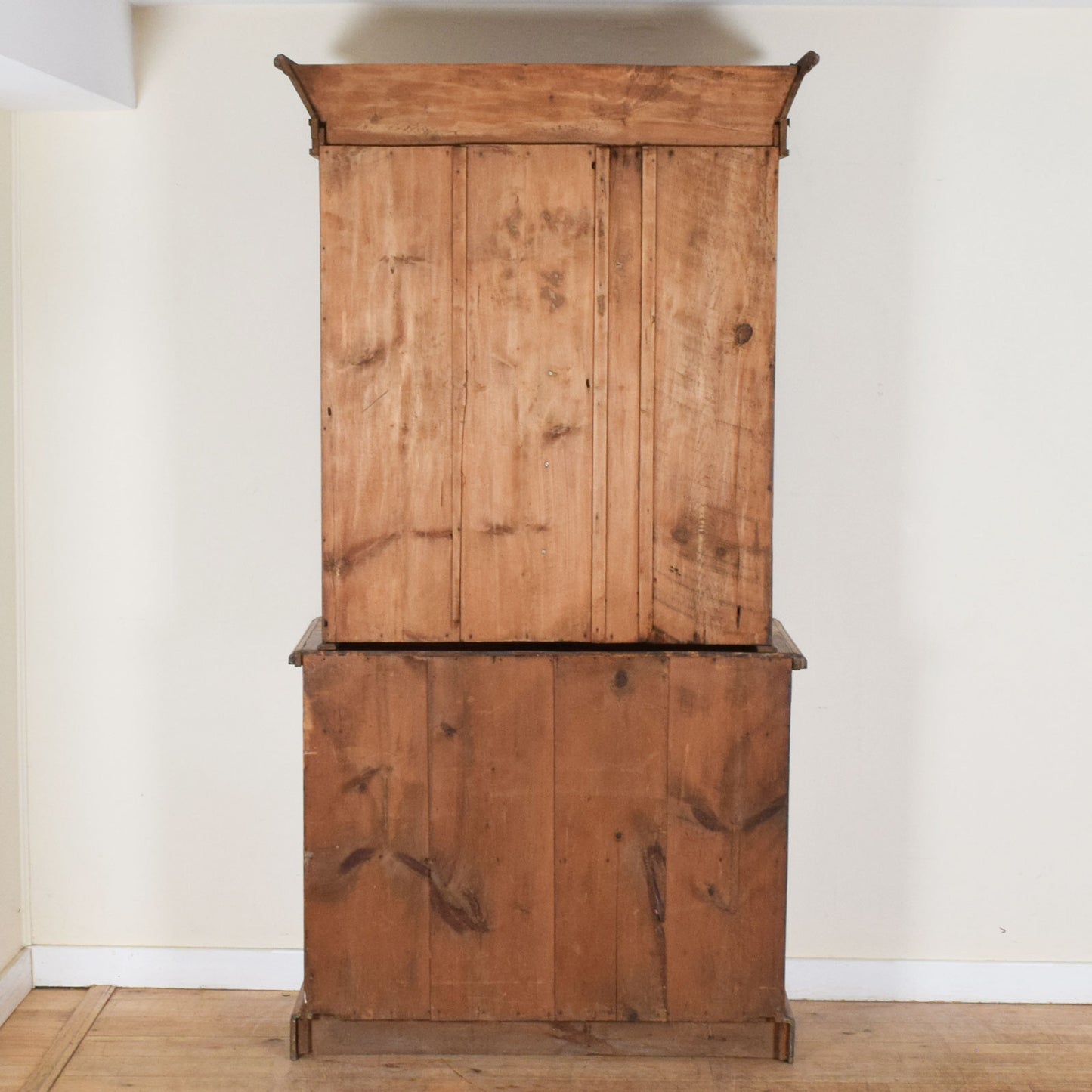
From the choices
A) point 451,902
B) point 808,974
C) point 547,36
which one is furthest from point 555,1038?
point 547,36

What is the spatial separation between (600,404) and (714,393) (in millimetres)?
229

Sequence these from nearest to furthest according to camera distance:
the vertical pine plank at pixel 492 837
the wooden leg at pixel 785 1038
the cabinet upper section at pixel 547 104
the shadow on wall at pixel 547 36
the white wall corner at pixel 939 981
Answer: the cabinet upper section at pixel 547 104 → the vertical pine plank at pixel 492 837 → the wooden leg at pixel 785 1038 → the shadow on wall at pixel 547 36 → the white wall corner at pixel 939 981

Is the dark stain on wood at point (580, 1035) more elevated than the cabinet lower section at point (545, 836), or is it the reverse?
the cabinet lower section at point (545, 836)

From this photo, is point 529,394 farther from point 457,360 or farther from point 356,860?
point 356,860

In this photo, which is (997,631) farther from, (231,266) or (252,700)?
(231,266)

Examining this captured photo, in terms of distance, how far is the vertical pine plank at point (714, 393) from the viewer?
2059mm

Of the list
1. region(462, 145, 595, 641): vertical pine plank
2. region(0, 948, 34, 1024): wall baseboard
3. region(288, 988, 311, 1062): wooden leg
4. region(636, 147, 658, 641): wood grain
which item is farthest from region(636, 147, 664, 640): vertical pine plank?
region(0, 948, 34, 1024): wall baseboard

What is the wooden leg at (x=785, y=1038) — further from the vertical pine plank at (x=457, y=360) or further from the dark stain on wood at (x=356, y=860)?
the vertical pine plank at (x=457, y=360)

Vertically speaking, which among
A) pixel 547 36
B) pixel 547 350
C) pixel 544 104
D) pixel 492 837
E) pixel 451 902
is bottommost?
pixel 451 902

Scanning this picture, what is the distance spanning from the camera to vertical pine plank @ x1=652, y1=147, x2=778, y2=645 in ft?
6.75

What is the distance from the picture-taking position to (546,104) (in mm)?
2039

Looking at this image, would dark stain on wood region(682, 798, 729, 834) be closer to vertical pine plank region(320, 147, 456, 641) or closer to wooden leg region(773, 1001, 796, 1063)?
wooden leg region(773, 1001, 796, 1063)

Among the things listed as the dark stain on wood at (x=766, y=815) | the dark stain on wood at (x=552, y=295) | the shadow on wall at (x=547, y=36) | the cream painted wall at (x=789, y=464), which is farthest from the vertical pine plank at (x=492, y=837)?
the shadow on wall at (x=547, y=36)

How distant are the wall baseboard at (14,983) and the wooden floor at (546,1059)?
26mm
